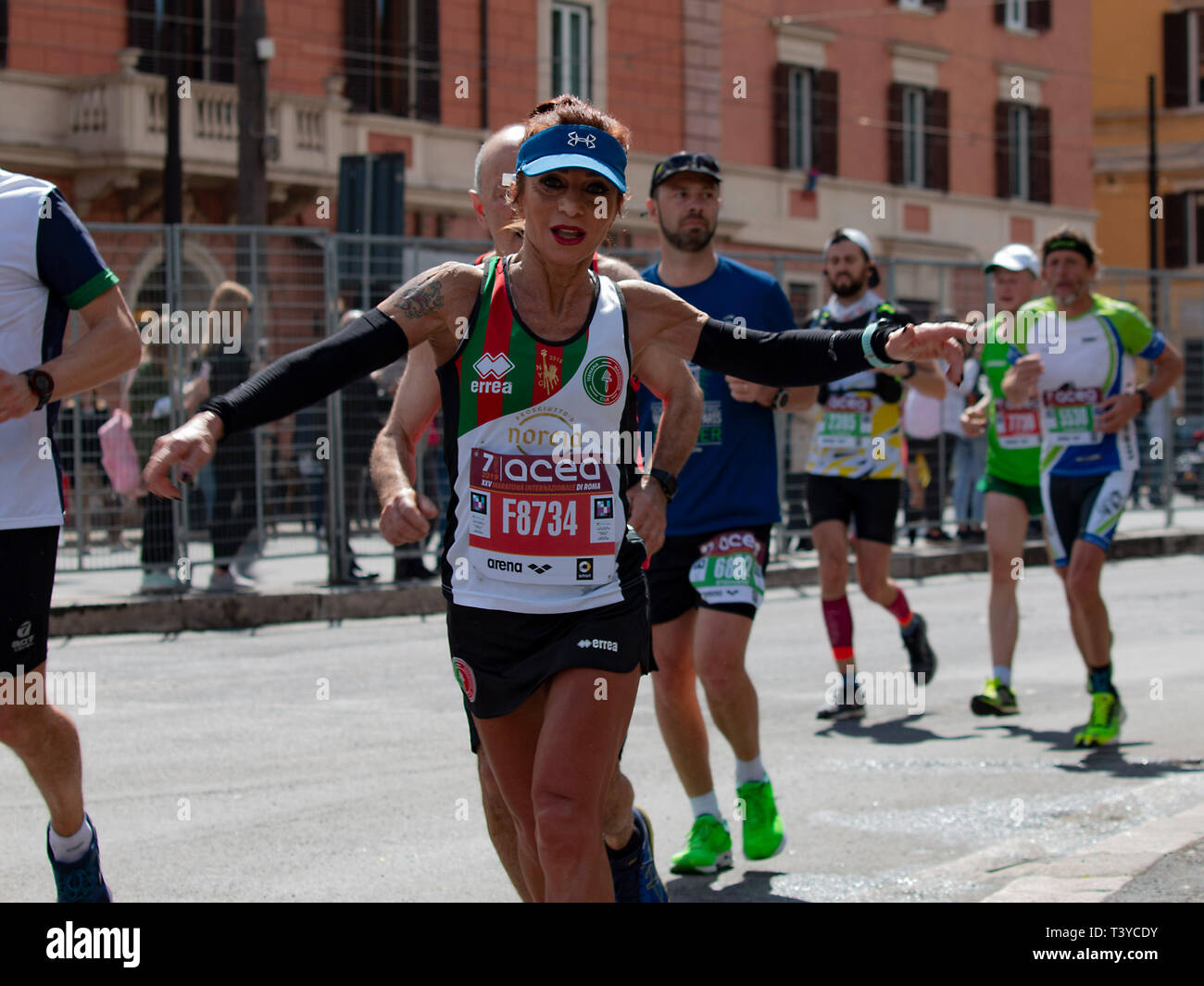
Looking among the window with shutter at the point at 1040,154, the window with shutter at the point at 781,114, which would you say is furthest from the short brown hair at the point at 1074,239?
the window with shutter at the point at 1040,154

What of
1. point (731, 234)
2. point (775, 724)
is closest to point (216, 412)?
point (775, 724)

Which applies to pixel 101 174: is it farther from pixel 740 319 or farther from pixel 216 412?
pixel 216 412

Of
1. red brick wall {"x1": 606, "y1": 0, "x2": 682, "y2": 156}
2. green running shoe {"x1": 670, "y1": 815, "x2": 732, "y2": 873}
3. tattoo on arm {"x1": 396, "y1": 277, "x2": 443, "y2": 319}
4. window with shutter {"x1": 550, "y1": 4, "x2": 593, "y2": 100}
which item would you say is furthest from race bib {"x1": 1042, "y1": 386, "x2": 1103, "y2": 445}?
red brick wall {"x1": 606, "y1": 0, "x2": 682, "y2": 156}

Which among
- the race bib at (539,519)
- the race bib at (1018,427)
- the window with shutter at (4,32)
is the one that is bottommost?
the race bib at (539,519)

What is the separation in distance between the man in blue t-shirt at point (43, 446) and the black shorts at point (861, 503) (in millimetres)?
4784

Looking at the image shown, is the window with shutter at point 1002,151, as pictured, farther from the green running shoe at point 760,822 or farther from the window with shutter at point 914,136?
the green running shoe at point 760,822

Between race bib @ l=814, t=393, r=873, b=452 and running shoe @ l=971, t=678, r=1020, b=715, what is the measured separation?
4.47 ft

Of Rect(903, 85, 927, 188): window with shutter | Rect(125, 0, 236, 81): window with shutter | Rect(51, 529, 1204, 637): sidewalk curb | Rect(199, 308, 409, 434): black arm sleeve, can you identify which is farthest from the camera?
Rect(903, 85, 927, 188): window with shutter

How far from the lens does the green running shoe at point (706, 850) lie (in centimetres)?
534

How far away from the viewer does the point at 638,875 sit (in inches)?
167

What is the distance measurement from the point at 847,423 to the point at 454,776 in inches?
121

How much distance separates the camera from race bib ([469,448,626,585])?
3.74 m

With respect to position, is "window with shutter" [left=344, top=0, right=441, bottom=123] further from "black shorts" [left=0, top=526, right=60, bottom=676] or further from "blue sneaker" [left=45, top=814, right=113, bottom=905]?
"blue sneaker" [left=45, top=814, right=113, bottom=905]

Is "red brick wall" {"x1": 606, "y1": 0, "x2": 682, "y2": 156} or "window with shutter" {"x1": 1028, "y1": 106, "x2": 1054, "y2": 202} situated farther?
"window with shutter" {"x1": 1028, "y1": 106, "x2": 1054, "y2": 202}
